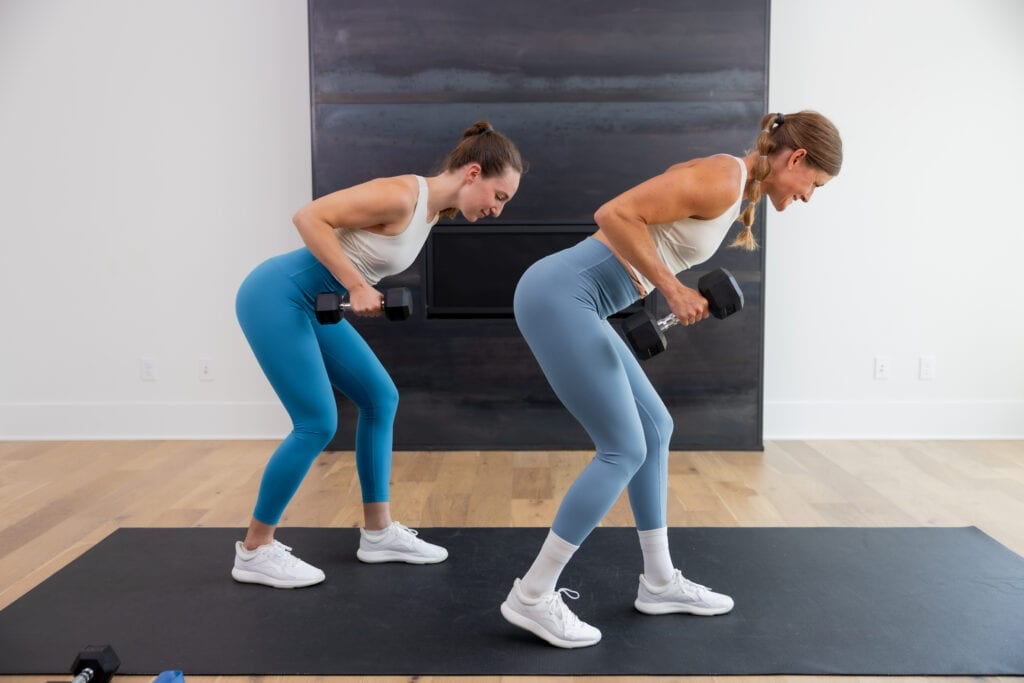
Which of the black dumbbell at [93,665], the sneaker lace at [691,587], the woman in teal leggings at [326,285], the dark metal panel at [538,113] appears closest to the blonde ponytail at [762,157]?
the woman in teal leggings at [326,285]

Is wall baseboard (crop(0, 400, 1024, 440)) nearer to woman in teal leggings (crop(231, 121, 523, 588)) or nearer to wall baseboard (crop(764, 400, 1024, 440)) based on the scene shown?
wall baseboard (crop(764, 400, 1024, 440))

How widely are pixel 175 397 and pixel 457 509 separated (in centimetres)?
189

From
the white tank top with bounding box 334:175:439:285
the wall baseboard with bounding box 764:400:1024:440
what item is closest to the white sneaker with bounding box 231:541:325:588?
the white tank top with bounding box 334:175:439:285

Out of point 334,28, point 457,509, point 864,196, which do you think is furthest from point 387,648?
point 864,196

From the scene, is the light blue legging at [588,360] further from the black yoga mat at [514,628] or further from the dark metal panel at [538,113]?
the dark metal panel at [538,113]

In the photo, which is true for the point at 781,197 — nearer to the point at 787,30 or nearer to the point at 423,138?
the point at 423,138

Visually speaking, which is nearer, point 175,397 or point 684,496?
point 684,496

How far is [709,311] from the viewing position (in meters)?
1.91

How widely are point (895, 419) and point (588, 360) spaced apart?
2.91 meters

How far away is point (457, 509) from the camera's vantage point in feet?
10.2

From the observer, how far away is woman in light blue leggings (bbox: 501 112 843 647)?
1824 mm

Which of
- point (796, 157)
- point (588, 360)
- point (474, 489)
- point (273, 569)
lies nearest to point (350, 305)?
point (588, 360)

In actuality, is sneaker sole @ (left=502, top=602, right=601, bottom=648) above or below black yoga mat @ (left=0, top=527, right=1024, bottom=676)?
above

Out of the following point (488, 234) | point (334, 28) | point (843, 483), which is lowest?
point (843, 483)
